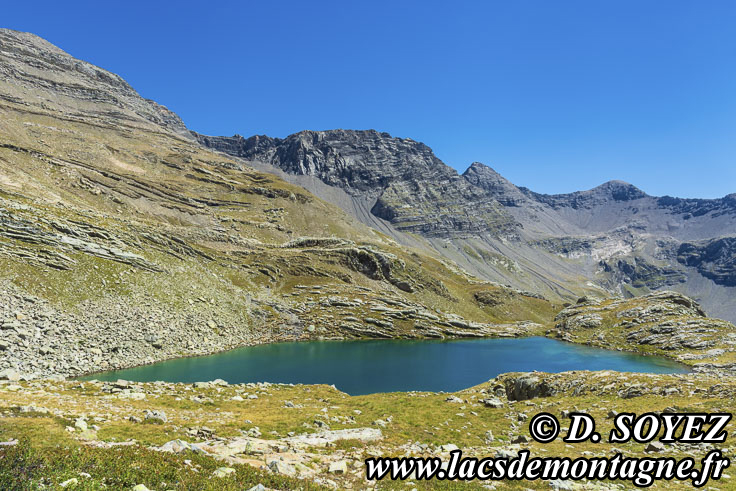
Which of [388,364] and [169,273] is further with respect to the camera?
[169,273]

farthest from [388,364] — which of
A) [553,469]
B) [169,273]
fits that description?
[553,469]

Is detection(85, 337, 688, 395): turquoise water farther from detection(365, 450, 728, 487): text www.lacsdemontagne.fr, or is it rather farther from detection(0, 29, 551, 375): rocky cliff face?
detection(365, 450, 728, 487): text www.lacsdemontagne.fr

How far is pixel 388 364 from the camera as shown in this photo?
244 feet

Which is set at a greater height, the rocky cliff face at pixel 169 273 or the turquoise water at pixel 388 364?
the rocky cliff face at pixel 169 273

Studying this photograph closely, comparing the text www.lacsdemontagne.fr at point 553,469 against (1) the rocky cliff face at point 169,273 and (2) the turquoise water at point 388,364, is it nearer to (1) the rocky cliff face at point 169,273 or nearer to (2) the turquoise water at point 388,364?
(2) the turquoise water at point 388,364

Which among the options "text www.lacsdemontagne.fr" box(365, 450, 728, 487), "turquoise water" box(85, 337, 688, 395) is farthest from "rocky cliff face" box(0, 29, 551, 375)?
"text www.lacsdemontagne.fr" box(365, 450, 728, 487)

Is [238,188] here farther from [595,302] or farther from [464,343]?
[595,302]

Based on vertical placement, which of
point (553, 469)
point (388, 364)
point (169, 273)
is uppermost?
point (169, 273)

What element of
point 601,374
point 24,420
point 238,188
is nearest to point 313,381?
point 601,374

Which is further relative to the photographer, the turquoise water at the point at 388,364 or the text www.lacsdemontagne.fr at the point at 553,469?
the turquoise water at the point at 388,364

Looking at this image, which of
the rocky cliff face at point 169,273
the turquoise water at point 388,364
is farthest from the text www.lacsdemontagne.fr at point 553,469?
the rocky cliff face at point 169,273

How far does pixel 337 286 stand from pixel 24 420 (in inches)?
4040

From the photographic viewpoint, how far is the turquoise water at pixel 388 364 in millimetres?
56469

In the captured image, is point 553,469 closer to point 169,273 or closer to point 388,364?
point 388,364
